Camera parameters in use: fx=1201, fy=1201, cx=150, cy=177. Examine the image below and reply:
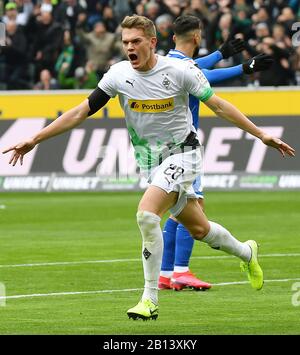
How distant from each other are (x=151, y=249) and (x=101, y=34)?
18.9m

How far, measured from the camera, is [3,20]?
93.9 ft

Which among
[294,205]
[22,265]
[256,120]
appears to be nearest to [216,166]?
[256,120]

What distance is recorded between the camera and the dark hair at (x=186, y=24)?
1190cm

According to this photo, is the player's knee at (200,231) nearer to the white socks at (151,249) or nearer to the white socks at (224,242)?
the white socks at (224,242)

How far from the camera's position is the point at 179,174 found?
10.1 m

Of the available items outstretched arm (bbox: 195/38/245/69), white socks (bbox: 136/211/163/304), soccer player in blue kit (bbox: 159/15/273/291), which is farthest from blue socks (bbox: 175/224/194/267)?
white socks (bbox: 136/211/163/304)

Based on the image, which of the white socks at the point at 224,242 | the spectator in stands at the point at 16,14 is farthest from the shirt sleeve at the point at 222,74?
the spectator in stands at the point at 16,14

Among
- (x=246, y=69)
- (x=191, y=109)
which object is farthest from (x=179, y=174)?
(x=246, y=69)

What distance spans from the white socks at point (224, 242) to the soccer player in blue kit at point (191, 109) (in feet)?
3.49

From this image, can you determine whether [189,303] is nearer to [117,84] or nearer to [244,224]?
[117,84]

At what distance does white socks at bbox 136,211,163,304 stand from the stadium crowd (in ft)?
55.2

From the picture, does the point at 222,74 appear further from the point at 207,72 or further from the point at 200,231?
the point at 200,231

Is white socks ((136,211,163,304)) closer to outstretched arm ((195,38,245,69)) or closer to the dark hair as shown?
the dark hair

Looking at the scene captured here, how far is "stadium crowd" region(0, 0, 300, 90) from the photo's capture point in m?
26.9
